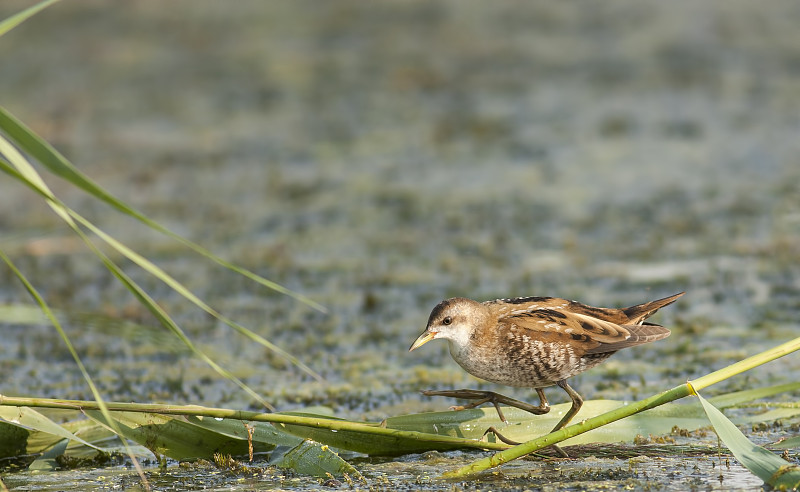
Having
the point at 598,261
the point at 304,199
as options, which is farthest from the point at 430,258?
the point at 304,199

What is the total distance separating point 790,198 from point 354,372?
4.76m

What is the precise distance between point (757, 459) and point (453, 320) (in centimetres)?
148

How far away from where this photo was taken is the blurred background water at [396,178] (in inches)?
261

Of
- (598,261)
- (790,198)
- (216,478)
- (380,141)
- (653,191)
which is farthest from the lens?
(380,141)

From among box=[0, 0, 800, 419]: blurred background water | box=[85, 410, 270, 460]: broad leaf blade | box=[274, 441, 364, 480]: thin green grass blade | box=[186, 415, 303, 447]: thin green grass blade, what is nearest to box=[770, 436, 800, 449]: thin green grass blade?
box=[0, 0, 800, 419]: blurred background water

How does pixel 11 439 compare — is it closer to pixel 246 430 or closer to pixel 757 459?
pixel 246 430

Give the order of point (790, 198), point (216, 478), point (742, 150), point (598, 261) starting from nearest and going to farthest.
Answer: point (216, 478), point (598, 261), point (790, 198), point (742, 150)

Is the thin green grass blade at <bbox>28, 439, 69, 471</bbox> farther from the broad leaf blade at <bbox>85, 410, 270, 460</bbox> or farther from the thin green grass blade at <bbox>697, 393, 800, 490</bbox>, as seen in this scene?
the thin green grass blade at <bbox>697, 393, 800, 490</bbox>

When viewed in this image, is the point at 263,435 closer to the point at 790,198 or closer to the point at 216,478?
the point at 216,478

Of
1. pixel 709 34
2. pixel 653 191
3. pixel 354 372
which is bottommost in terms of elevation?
pixel 354 372

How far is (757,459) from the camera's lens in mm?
3773

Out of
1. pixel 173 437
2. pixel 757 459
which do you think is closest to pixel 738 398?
pixel 757 459

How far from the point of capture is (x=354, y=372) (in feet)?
20.6

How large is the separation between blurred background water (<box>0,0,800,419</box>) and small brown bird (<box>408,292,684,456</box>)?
0.86 metres
